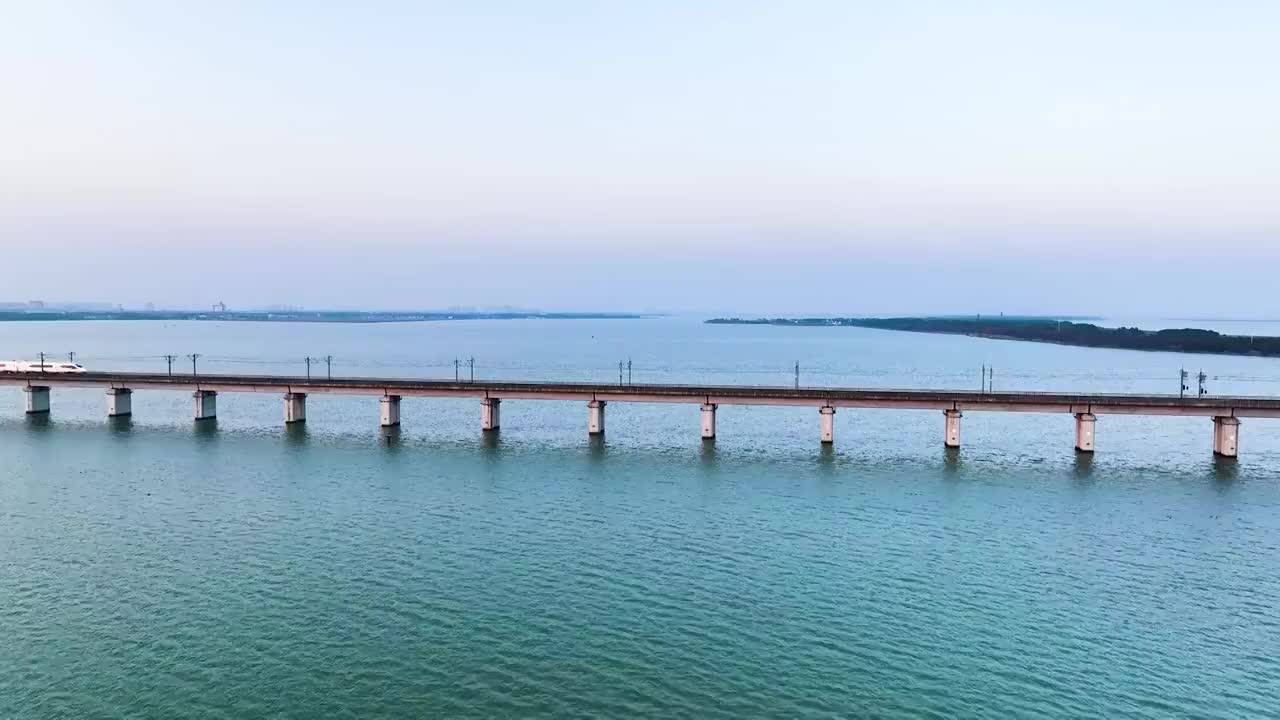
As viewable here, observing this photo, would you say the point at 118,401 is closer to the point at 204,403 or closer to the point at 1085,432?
the point at 204,403

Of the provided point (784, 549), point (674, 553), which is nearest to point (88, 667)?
point (674, 553)

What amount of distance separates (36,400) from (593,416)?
7641 cm

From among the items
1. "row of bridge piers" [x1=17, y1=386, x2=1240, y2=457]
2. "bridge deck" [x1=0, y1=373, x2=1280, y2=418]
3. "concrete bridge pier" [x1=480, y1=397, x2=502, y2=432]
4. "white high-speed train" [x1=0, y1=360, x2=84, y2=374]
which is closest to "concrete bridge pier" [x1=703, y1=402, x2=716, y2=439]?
"row of bridge piers" [x1=17, y1=386, x2=1240, y2=457]

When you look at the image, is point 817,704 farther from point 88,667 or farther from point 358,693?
point 88,667

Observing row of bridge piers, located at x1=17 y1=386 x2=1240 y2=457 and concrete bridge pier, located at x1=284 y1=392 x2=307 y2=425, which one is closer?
row of bridge piers, located at x1=17 y1=386 x2=1240 y2=457

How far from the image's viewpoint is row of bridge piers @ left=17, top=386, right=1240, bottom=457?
80.6 m

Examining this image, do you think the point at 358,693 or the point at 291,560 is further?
the point at 291,560

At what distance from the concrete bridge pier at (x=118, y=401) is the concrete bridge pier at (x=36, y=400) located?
35.9 ft

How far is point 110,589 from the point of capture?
129ft

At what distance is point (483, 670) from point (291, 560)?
1844 centimetres

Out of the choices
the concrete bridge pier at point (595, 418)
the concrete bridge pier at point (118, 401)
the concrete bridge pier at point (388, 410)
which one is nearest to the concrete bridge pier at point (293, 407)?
the concrete bridge pier at point (388, 410)

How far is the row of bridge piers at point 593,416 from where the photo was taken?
264ft

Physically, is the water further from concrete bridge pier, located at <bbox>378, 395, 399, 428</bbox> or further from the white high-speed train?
the white high-speed train

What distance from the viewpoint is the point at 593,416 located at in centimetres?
9144
